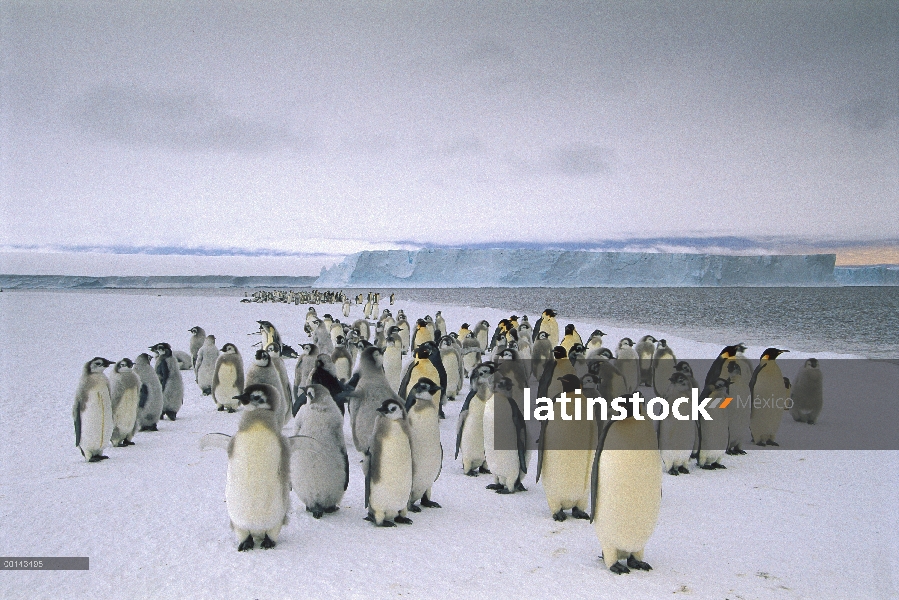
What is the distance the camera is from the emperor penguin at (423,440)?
4.11m

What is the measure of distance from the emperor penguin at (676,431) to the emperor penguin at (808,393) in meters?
2.76

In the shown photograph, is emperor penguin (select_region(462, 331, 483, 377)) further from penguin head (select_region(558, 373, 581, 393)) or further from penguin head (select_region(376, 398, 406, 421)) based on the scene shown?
penguin head (select_region(376, 398, 406, 421))

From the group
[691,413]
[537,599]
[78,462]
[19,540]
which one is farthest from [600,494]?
[78,462]

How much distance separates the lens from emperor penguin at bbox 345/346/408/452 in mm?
4934

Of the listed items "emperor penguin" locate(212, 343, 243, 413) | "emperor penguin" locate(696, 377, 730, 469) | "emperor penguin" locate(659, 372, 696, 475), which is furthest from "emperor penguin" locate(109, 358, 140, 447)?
"emperor penguin" locate(696, 377, 730, 469)

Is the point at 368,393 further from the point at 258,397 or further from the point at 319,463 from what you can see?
the point at 258,397

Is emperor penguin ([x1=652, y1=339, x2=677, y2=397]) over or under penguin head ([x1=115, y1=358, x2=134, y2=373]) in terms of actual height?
under

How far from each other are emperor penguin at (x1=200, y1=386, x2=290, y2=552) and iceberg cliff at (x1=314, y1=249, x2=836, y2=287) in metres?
88.9

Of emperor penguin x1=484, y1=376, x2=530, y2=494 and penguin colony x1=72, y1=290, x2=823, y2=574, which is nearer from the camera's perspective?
penguin colony x1=72, y1=290, x2=823, y2=574

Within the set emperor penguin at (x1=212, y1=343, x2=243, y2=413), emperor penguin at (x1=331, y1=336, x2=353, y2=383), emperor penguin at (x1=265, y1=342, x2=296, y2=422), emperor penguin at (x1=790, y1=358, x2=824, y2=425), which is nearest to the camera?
emperor penguin at (x1=265, y1=342, x2=296, y2=422)

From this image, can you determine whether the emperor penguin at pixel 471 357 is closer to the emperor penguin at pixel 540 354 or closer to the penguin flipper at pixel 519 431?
the emperor penguin at pixel 540 354

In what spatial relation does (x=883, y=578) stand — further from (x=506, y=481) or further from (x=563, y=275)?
(x=563, y=275)

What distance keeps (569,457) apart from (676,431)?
1462 millimetres

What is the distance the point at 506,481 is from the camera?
4613 mm
